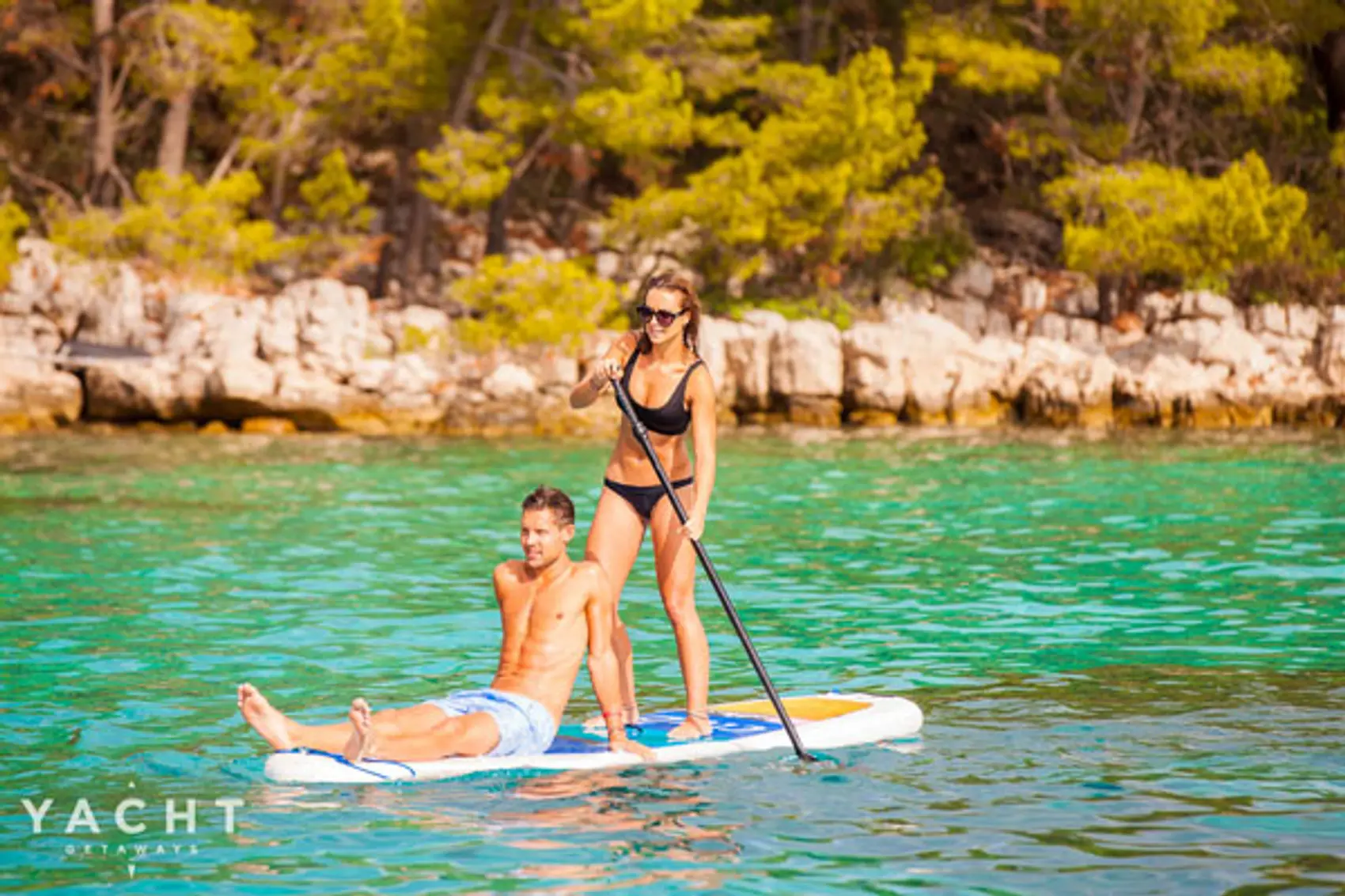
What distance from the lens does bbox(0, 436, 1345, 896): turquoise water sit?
630 centimetres

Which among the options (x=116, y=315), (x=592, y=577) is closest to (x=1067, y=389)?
(x=116, y=315)

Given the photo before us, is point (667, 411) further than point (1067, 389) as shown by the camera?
No

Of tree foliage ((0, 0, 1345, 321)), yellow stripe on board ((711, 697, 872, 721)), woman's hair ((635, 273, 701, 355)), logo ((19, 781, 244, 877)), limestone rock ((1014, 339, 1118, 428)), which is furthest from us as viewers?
tree foliage ((0, 0, 1345, 321))

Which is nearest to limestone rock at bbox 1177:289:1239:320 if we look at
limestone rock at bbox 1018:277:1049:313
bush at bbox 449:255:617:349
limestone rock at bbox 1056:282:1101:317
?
limestone rock at bbox 1056:282:1101:317

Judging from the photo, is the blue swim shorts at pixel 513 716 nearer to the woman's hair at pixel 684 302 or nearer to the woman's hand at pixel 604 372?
the woman's hand at pixel 604 372

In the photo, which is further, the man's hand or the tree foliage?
the tree foliage

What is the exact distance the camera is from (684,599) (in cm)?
807

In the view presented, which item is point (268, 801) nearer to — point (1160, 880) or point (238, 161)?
point (1160, 880)

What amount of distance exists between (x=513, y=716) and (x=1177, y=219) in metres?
28.2

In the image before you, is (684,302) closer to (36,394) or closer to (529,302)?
(36,394)

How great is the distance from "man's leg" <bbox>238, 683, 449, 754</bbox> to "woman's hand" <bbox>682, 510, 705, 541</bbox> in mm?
1263

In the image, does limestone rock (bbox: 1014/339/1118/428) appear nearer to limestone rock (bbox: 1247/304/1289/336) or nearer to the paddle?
limestone rock (bbox: 1247/304/1289/336)

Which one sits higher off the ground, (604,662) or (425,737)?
(604,662)

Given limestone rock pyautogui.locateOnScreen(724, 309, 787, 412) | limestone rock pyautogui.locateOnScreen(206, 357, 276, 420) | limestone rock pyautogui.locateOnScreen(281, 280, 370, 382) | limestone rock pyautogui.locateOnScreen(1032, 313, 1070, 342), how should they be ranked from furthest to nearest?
limestone rock pyautogui.locateOnScreen(1032, 313, 1070, 342) < limestone rock pyautogui.locateOnScreen(724, 309, 787, 412) < limestone rock pyautogui.locateOnScreen(281, 280, 370, 382) < limestone rock pyautogui.locateOnScreen(206, 357, 276, 420)
